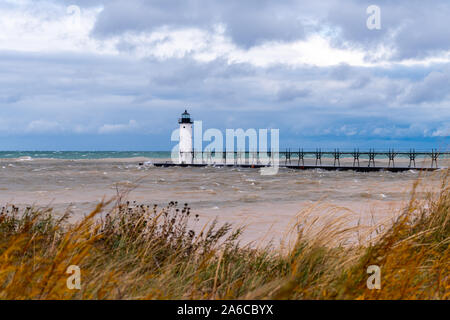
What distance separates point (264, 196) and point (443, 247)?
19.4 m

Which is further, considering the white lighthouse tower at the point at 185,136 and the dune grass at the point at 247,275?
the white lighthouse tower at the point at 185,136

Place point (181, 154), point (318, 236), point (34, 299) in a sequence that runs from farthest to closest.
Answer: point (181, 154) < point (318, 236) < point (34, 299)

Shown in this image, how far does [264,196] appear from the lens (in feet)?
84.4

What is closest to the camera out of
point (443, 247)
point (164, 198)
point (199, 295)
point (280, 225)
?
point (199, 295)

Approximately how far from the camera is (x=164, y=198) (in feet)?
82.6

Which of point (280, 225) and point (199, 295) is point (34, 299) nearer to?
point (199, 295)

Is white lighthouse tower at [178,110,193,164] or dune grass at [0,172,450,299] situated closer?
dune grass at [0,172,450,299]

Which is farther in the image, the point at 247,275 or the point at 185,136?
the point at 185,136
